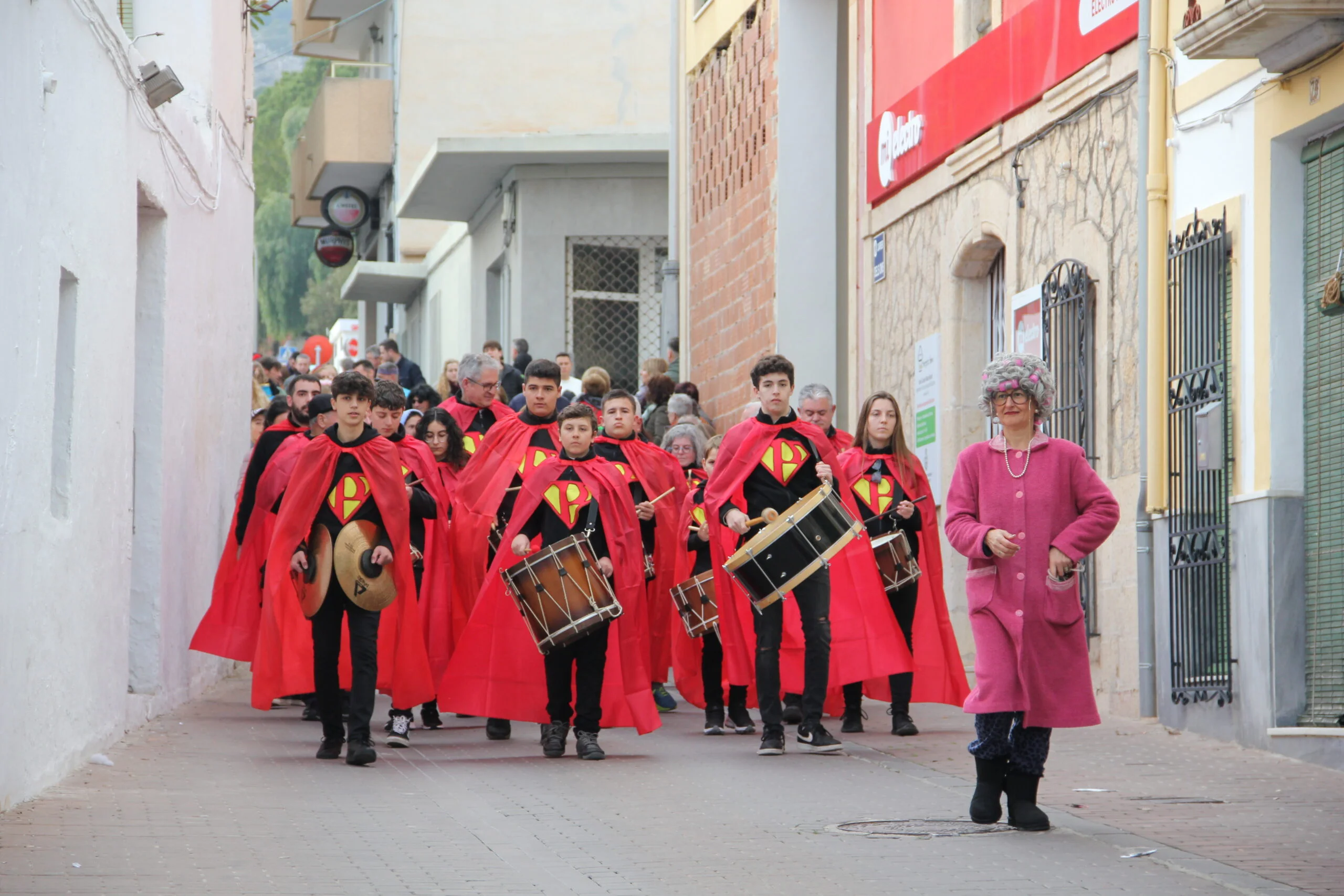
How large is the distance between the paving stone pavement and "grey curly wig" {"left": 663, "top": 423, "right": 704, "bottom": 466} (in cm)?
232

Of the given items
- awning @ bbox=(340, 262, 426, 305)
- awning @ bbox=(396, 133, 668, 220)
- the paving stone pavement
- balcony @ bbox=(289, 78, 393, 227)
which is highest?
balcony @ bbox=(289, 78, 393, 227)

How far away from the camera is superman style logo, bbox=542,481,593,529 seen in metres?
11.3

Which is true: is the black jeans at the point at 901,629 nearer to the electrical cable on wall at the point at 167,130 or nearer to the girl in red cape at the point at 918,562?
the girl in red cape at the point at 918,562

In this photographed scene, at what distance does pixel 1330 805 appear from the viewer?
8.97 meters

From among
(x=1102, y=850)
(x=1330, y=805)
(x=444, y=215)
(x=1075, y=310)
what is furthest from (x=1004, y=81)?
(x=444, y=215)

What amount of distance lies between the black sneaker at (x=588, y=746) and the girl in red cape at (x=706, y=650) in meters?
1.48

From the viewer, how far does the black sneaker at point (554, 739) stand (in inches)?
438

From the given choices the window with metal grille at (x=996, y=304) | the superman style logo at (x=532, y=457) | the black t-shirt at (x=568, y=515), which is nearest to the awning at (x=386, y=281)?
the window with metal grille at (x=996, y=304)

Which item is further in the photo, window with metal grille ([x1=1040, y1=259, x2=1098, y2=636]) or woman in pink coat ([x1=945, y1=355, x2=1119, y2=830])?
window with metal grille ([x1=1040, y1=259, x2=1098, y2=636])

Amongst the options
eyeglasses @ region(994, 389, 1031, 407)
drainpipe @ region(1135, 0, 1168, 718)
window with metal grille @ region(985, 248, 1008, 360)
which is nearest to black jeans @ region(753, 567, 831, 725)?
drainpipe @ region(1135, 0, 1168, 718)

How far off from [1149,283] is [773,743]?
370cm

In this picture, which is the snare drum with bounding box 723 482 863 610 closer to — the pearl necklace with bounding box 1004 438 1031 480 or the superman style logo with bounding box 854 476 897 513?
the superman style logo with bounding box 854 476 897 513

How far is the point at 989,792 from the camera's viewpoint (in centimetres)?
838

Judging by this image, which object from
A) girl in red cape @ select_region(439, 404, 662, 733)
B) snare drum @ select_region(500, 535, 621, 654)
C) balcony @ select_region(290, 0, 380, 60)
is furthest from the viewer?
balcony @ select_region(290, 0, 380, 60)
